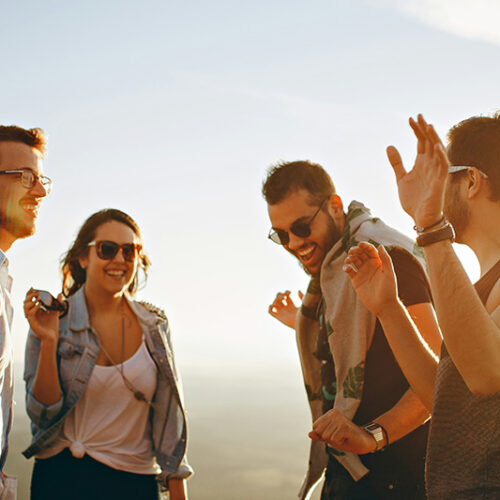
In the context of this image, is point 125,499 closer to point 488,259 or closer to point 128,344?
point 128,344

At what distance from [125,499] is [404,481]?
1.97m

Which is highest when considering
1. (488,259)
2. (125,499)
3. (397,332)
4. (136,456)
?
(488,259)

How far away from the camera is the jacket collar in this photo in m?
4.39

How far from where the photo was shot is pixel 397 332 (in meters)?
2.38

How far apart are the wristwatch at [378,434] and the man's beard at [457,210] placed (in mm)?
1043

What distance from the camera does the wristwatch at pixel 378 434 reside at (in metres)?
2.71

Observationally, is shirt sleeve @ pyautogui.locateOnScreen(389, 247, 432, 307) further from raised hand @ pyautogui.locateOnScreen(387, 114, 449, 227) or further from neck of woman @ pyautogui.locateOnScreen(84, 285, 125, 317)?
neck of woman @ pyautogui.locateOnScreen(84, 285, 125, 317)

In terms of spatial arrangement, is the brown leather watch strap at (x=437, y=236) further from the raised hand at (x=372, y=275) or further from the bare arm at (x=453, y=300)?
the raised hand at (x=372, y=275)

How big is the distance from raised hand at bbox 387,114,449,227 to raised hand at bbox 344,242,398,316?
0.48 m

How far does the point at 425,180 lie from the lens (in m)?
1.92

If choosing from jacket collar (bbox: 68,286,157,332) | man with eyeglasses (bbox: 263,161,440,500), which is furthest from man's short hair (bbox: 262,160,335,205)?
jacket collar (bbox: 68,286,157,332)

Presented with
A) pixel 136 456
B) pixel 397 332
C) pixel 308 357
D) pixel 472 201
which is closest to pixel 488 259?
pixel 472 201

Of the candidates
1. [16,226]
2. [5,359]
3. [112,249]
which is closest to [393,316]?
[5,359]

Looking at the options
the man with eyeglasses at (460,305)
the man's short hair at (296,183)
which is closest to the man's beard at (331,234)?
the man's short hair at (296,183)
